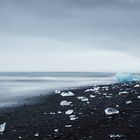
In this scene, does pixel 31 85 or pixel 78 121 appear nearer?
pixel 78 121

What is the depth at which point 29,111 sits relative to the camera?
13.8 meters

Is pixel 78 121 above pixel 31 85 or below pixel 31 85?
below

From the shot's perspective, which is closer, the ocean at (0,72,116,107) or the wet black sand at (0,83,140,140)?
the wet black sand at (0,83,140,140)

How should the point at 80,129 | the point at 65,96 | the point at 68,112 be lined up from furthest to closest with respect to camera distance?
the point at 65,96 → the point at 68,112 → the point at 80,129

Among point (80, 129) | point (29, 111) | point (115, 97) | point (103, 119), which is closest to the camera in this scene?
point (80, 129)

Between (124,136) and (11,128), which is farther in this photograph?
(11,128)

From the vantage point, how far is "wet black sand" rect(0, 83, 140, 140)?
9.17 meters

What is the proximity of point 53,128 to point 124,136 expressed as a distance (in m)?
2.28

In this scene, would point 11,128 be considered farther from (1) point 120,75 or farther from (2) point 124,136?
(1) point 120,75

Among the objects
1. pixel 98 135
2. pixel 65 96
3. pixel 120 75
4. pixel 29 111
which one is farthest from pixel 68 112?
pixel 120 75

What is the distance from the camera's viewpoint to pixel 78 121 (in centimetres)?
1081

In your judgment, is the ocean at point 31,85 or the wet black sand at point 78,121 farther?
the ocean at point 31,85

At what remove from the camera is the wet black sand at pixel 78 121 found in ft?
30.1

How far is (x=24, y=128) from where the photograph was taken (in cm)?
1074
